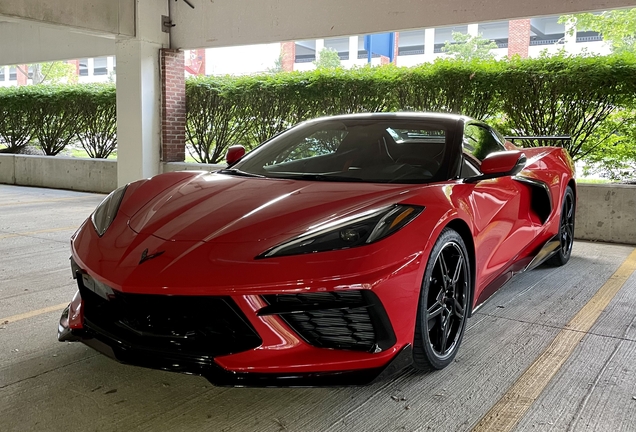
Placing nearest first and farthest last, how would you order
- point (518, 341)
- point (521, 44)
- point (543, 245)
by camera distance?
1. point (518, 341)
2. point (543, 245)
3. point (521, 44)

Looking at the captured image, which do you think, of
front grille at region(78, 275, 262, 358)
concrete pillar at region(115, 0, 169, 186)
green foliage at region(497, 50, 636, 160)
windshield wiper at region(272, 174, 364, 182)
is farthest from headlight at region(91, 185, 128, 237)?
concrete pillar at region(115, 0, 169, 186)

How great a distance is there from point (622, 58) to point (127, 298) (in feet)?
22.8

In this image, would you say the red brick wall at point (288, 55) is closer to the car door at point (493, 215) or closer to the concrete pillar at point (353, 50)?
the concrete pillar at point (353, 50)

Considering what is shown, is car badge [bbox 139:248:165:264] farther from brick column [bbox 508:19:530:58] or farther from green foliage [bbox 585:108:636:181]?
brick column [bbox 508:19:530:58]

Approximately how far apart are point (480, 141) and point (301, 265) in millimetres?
1941

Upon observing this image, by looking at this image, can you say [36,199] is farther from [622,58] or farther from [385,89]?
[622,58]

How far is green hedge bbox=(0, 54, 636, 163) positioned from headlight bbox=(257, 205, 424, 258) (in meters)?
5.97

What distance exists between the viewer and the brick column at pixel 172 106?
1088 cm

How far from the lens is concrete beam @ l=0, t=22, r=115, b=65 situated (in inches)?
518

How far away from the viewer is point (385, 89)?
30.3 feet

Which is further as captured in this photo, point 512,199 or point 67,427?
point 512,199

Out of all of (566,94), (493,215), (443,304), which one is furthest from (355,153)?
(566,94)

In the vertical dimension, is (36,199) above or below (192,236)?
below

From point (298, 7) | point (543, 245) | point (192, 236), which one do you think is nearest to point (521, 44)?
point (298, 7)
